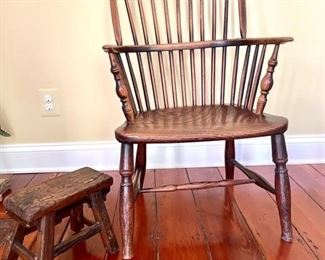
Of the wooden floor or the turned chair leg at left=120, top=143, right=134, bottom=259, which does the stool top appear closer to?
the turned chair leg at left=120, top=143, right=134, bottom=259

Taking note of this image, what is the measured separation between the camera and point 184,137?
0.98 m

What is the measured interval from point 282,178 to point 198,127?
0.29 m

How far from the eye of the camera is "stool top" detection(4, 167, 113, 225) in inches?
35.9

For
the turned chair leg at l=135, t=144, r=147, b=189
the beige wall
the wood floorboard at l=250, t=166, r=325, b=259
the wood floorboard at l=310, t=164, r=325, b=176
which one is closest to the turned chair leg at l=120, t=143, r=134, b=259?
the turned chair leg at l=135, t=144, r=147, b=189

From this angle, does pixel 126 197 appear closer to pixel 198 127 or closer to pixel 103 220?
pixel 103 220

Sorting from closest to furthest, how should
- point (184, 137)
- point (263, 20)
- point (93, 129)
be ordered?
point (184, 137), point (263, 20), point (93, 129)

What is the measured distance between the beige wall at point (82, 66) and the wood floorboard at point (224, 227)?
529 millimetres

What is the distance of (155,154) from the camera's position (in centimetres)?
175

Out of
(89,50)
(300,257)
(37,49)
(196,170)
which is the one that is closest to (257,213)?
(300,257)

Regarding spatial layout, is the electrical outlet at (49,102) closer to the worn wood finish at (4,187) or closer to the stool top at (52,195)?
the worn wood finish at (4,187)

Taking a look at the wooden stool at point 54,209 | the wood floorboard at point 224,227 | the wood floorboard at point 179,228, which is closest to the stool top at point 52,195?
the wooden stool at point 54,209

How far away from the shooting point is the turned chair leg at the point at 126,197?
1.02 metres

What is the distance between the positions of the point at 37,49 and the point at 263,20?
993 millimetres

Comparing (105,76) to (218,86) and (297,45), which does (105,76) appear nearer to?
(218,86)
